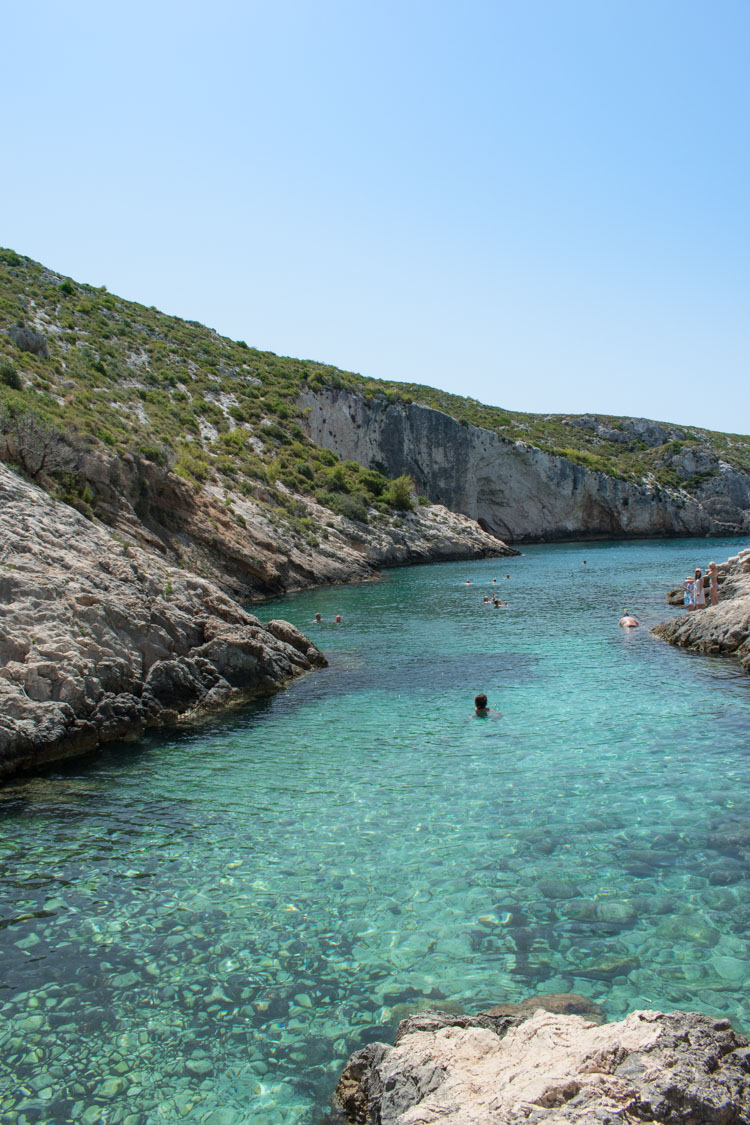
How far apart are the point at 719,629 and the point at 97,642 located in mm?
15441

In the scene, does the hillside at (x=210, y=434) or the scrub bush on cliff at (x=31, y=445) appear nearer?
the scrub bush on cliff at (x=31, y=445)

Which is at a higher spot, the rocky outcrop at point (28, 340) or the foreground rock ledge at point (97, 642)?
the rocky outcrop at point (28, 340)

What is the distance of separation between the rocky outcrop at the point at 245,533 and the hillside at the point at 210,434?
0.14 m

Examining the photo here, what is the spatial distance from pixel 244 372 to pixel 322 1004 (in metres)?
57.5

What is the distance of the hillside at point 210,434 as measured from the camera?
26641 mm

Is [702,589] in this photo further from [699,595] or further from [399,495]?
[399,495]

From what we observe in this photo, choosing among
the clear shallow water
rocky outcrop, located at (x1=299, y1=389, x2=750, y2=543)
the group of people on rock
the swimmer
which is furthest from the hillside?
the group of people on rock

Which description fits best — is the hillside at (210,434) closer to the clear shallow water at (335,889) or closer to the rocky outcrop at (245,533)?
the rocky outcrop at (245,533)

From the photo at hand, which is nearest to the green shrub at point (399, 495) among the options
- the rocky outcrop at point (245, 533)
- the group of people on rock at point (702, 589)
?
the rocky outcrop at point (245, 533)

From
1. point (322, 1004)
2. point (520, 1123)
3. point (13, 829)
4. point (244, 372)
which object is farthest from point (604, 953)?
point (244, 372)

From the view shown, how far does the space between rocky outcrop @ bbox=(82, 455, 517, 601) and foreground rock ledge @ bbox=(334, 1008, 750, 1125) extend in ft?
64.1

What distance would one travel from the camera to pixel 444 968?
19.3 feet

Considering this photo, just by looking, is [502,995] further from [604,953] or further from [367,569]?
[367,569]

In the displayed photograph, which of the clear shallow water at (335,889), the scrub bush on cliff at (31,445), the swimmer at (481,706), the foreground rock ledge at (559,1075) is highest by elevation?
the scrub bush on cliff at (31,445)
